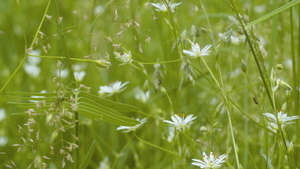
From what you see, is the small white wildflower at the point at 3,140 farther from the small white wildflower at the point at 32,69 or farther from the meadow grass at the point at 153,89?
the small white wildflower at the point at 32,69

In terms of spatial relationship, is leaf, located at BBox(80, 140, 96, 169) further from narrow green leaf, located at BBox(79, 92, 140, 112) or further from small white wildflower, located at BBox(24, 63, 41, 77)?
small white wildflower, located at BBox(24, 63, 41, 77)

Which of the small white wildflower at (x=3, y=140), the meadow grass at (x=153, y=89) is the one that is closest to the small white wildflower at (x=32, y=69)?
the meadow grass at (x=153, y=89)

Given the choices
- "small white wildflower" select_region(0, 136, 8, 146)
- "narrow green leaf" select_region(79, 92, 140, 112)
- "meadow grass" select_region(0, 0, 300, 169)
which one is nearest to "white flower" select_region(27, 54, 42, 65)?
"meadow grass" select_region(0, 0, 300, 169)

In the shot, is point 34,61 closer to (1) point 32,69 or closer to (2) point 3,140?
(1) point 32,69

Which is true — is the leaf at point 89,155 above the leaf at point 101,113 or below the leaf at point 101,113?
below

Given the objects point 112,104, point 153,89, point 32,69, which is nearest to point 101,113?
point 112,104

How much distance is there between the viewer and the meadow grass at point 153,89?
1.02 meters

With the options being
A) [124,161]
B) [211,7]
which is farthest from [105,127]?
[211,7]

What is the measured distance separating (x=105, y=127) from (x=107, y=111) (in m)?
0.88

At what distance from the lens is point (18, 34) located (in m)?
2.30

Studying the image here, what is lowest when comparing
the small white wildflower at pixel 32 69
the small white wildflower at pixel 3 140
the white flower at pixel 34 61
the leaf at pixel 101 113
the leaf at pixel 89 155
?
the small white wildflower at pixel 3 140

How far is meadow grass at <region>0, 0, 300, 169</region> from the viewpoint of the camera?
1.02 meters

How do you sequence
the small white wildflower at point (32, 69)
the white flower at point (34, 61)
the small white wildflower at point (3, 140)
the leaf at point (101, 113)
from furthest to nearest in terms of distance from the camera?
the white flower at point (34, 61) < the small white wildflower at point (32, 69) < the small white wildflower at point (3, 140) < the leaf at point (101, 113)

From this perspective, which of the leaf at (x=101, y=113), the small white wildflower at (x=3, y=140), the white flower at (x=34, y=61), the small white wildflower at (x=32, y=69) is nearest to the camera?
the leaf at (x=101, y=113)
